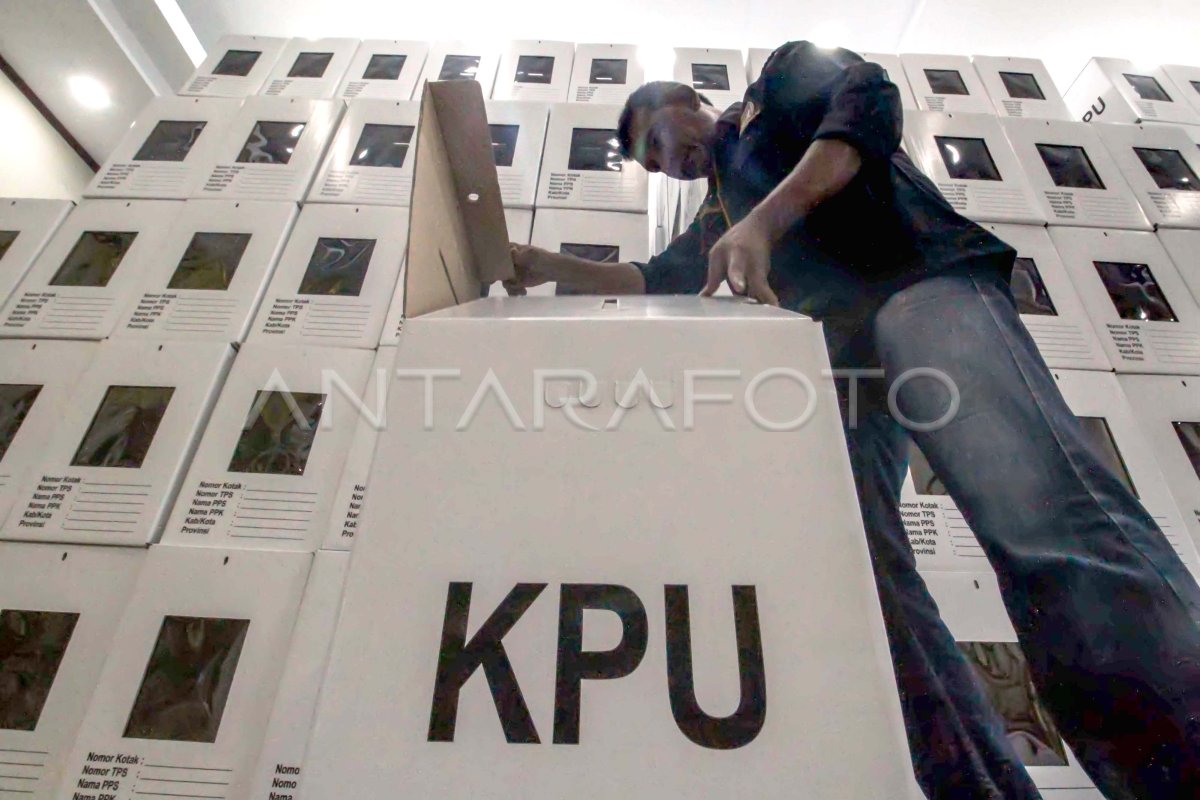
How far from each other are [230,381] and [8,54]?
155 cm

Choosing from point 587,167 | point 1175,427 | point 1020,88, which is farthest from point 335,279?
point 1020,88

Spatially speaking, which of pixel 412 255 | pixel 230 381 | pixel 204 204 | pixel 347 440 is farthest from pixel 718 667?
pixel 204 204

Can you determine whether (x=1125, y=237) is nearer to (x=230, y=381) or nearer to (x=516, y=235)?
(x=516, y=235)

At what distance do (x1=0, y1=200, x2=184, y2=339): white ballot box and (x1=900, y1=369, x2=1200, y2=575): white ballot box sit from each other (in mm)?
1036

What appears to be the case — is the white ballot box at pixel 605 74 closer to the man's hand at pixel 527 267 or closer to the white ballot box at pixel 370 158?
the white ballot box at pixel 370 158

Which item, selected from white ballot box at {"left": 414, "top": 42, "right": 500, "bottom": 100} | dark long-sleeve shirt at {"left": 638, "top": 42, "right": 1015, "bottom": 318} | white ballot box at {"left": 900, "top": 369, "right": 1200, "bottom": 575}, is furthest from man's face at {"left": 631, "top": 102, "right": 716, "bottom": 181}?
white ballot box at {"left": 414, "top": 42, "right": 500, "bottom": 100}

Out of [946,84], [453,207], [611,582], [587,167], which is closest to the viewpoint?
[611,582]

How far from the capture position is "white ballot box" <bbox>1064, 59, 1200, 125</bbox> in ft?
4.56

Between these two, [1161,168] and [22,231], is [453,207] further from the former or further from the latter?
[1161,168]

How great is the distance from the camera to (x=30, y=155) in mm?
1842

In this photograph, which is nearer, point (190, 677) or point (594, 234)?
point (190, 677)

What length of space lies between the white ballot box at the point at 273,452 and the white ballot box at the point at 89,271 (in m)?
0.24

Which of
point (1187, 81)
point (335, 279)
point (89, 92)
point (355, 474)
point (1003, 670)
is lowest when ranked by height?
point (1003, 670)

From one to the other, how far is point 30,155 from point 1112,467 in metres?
2.38
